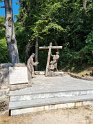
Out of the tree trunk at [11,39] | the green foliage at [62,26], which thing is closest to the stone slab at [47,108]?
the tree trunk at [11,39]

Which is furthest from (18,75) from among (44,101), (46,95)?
(44,101)

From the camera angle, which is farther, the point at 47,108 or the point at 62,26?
the point at 62,26

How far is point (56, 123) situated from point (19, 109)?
4.81 feet

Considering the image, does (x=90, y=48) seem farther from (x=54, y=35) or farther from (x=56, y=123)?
(x=56, y=123)

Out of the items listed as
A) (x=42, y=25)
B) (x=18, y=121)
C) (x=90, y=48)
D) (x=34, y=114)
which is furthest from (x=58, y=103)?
(x=42, y=25)

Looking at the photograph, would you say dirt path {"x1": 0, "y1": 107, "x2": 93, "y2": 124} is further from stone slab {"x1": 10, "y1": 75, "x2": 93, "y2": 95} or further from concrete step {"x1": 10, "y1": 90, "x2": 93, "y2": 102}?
stone slab {"x1": 10, "y1": 75, "x2": 93, "y2": 95}

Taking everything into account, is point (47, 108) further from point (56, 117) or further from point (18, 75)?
point (18, 75)

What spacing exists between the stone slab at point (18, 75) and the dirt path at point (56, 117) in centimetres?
329

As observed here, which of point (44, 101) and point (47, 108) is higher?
point (44, 101)

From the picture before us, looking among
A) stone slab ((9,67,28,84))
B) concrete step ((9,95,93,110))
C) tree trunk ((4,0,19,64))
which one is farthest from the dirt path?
tree trunk ((4,0,19,64))

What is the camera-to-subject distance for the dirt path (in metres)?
8.02

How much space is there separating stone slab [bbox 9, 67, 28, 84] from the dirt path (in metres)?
3.29

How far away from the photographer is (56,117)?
8359 mm

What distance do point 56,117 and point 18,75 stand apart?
421cm
